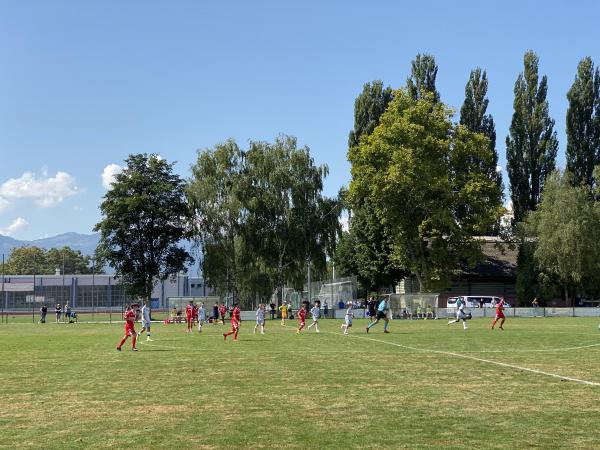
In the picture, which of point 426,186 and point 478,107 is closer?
point 426,186

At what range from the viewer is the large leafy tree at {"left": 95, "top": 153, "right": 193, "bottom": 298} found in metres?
76.9

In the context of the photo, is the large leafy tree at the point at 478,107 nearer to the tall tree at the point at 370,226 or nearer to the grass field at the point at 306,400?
the tall tree at the point at 370,226

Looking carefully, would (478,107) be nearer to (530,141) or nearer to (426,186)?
(530,141)

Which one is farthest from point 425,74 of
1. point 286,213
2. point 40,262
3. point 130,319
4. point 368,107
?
point 40,262

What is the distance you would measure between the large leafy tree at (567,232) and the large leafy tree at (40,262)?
402ft

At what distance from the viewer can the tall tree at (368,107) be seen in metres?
79.5

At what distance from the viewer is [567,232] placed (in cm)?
7131

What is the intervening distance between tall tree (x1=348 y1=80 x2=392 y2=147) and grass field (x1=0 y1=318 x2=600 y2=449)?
5493 centimetres

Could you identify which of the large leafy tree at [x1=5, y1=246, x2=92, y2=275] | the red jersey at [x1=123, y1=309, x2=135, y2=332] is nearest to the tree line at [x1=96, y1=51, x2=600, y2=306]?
the red jersey at [x1=123, y1=309, x2=135, y2=332]

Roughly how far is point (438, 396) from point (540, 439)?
4.43 m

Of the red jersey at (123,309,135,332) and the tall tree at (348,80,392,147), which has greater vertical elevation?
the tall tree at (348,80,392,147)

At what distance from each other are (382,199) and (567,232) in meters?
18.2

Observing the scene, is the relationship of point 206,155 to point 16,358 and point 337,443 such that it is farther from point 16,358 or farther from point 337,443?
point 337,443

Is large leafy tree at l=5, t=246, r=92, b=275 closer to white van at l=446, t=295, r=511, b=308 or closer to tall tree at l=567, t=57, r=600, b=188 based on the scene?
white van at l=446, t=295, r=511, b=308
